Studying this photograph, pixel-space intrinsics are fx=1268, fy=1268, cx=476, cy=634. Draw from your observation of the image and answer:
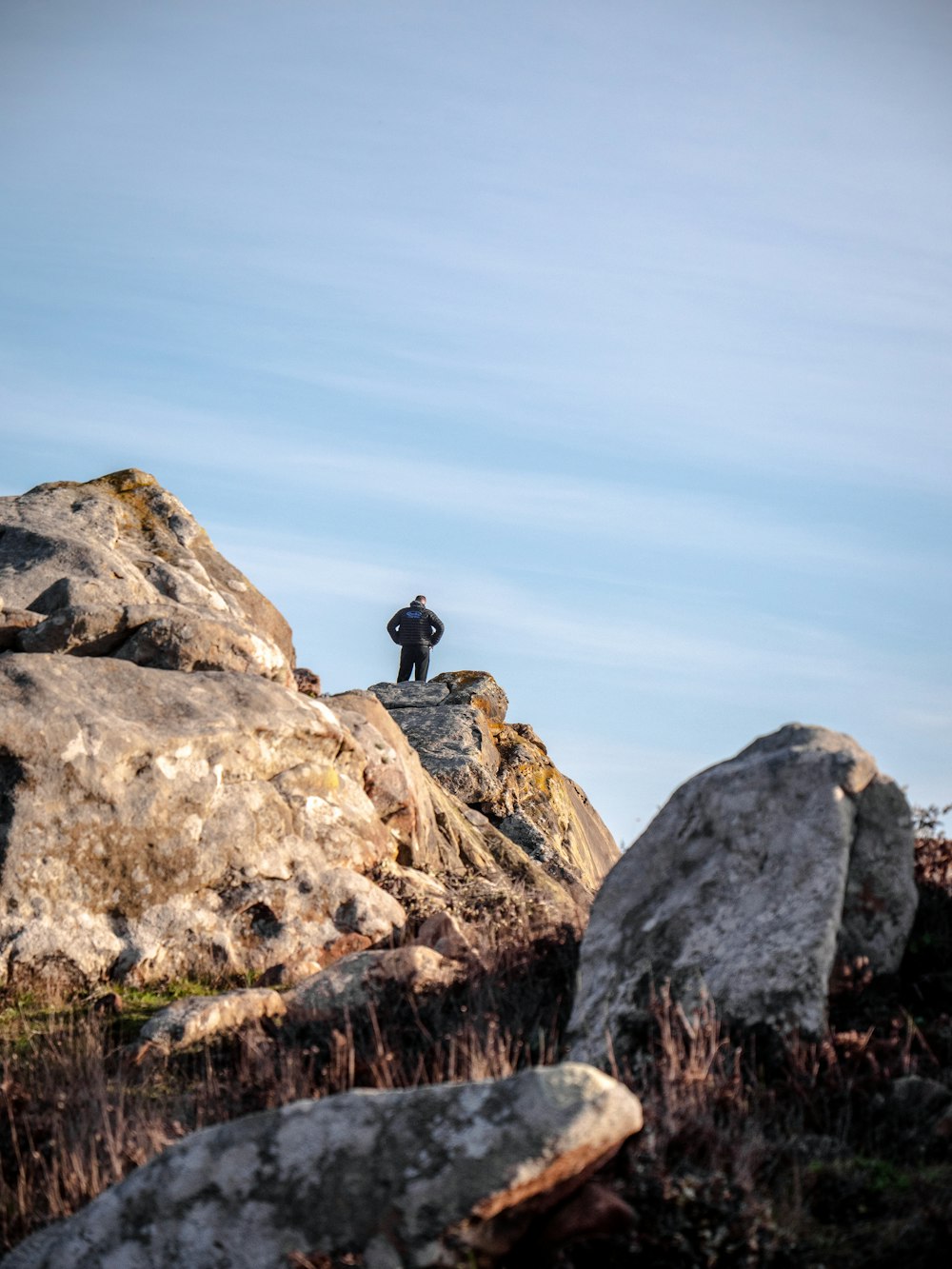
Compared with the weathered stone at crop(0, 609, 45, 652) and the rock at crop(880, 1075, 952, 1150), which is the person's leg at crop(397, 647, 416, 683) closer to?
the weathered stone at crop(0, 609, 45, 652)

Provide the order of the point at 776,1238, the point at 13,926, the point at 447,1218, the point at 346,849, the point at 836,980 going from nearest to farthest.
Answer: the point at 447,1218
the point at 776,1238
the point at 836,980
the point at 13,926
the point at 346,849

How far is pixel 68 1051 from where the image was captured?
30.5ft

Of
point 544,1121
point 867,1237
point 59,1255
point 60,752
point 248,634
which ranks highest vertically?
point 248,634

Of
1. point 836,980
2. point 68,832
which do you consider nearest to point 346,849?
point 68,832

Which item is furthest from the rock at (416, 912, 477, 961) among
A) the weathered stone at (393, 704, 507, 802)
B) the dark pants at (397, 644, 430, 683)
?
the dark pants at (397, 644, 430, 683)

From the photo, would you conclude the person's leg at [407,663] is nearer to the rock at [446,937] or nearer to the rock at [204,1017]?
the rock at [446,937]

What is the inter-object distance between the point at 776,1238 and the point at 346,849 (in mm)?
8080

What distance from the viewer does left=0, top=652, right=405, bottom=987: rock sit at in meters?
11.2

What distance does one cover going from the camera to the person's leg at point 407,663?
91.2 feet

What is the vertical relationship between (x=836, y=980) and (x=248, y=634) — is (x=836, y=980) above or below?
below

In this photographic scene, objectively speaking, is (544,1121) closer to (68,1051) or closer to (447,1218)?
(447,1218)

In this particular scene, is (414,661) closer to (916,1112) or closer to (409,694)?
(409,694)

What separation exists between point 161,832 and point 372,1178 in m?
6.95

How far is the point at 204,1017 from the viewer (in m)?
9.64
